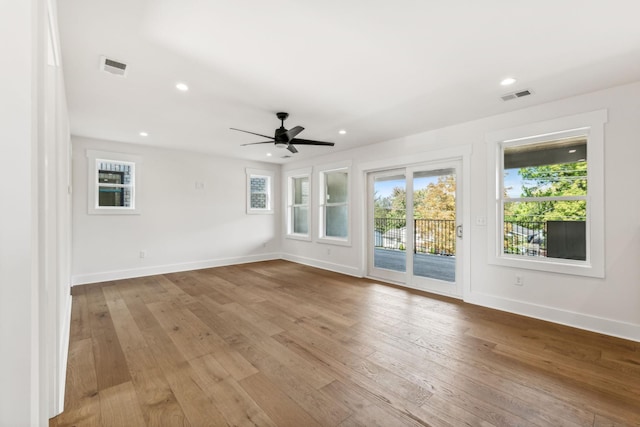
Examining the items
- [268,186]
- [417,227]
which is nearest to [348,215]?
[417,227]

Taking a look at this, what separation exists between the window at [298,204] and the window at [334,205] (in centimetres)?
44

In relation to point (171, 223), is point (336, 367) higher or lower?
lower

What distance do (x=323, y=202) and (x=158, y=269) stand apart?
11.8 ft

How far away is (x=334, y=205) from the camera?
6.16 metres

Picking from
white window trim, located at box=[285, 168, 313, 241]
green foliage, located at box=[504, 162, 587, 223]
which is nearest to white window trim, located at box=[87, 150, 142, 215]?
white window trim, located at box=[285, 168, 313, 241]

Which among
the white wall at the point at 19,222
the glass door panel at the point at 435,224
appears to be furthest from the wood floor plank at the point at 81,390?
the glass door panel at the point at 435,224

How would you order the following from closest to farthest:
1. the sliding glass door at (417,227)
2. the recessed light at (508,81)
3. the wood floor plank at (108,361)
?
the wood floor plank at (108,361) → the recessed light at (508,81) → the sliding glass door at (417,227)

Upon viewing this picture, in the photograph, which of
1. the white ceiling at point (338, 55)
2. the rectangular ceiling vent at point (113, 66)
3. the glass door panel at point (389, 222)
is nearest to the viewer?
the white ceiling at point (338, 55)

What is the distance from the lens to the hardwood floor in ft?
5.84

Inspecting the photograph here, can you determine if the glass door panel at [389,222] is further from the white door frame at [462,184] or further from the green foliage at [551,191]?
the green foliage at [551,191]

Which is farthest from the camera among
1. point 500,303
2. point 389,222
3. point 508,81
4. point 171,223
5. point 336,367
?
point 171,223

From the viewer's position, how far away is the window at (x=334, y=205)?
19.4ft

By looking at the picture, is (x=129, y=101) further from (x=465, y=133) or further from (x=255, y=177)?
(x=465, y=133)

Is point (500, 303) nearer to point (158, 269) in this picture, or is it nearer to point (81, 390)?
point (81, 390)
